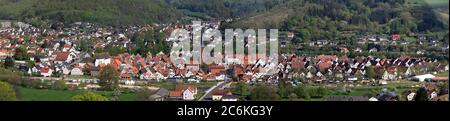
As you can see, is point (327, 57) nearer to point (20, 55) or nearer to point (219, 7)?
point (20, 55)

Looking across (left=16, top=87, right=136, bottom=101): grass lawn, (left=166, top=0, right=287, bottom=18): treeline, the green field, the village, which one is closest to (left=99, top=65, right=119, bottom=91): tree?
the village

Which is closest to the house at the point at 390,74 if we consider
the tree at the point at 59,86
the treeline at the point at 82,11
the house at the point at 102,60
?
the house at the point at 102,60

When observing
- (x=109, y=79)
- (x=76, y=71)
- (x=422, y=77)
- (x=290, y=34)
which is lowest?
(x=422, y=77)

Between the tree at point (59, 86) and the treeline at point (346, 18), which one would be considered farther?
the treeline at point (346, 18)

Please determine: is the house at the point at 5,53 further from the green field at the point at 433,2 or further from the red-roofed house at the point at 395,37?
the red-roofed house at the point at 395,37

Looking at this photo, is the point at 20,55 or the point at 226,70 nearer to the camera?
the point at 226,70

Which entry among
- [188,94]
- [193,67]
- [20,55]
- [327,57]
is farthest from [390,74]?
[20,55]

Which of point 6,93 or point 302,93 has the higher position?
point 6,93
